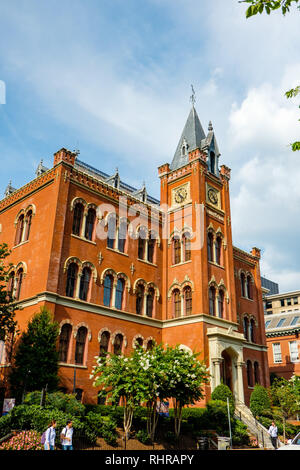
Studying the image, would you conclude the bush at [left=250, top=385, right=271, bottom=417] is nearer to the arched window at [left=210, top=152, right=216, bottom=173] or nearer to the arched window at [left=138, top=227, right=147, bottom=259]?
the arched window at [left=138, top=227, right=147, bottom=259]

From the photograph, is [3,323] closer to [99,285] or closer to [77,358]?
[77,358]

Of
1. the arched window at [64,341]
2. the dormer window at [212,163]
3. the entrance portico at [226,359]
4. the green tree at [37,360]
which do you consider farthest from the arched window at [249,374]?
the green tree at [37,360]

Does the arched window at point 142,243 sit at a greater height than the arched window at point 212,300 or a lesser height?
greater

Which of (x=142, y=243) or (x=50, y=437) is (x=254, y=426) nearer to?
(x=142, y=243)

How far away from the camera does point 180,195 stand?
3728 centimetres

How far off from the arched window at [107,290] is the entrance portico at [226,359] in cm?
785

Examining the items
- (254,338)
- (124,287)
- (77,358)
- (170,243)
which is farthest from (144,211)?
(254,338)

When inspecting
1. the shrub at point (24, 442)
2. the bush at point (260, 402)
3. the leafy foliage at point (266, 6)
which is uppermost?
the leafy foliage at point (266, 6)

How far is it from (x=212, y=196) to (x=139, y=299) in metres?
11.8

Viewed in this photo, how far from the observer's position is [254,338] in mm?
41031

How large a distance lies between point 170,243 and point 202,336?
8908 mm

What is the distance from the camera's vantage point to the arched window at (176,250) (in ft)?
116

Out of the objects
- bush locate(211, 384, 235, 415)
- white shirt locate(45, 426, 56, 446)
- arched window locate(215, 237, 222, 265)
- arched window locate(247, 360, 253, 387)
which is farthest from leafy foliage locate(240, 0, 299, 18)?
arched window locate(247, 360, 253, 387)

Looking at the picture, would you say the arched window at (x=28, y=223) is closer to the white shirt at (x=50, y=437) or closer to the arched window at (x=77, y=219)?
the arched window at (x=77, y=219)
